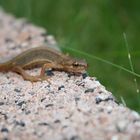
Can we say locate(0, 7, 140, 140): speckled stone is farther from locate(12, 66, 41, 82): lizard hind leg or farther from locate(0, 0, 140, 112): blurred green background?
locate(0, 0, 140, 112): blurred green background

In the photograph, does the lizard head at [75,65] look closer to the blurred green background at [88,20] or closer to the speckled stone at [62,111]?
the speckled stone at [62,111]

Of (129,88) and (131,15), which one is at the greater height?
(131,15)

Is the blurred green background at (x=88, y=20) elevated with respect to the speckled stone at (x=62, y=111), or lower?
elevated

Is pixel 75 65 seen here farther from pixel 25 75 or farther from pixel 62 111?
pixel 62 111

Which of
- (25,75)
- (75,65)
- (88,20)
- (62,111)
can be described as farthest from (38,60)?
(88,20)

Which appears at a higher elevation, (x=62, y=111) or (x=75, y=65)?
(x=75, y=65)

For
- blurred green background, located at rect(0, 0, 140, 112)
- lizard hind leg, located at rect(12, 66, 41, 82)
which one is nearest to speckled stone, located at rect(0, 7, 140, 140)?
lizard hind leg, located at rect(12, 66, 41, 82)

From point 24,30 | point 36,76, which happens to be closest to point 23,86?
point 36,76

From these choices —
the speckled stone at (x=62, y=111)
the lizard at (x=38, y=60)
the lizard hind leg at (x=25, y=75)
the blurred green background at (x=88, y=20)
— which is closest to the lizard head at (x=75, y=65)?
the lizard at (x=38, y=60)

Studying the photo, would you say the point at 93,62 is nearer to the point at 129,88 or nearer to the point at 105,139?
the point at 129,88
